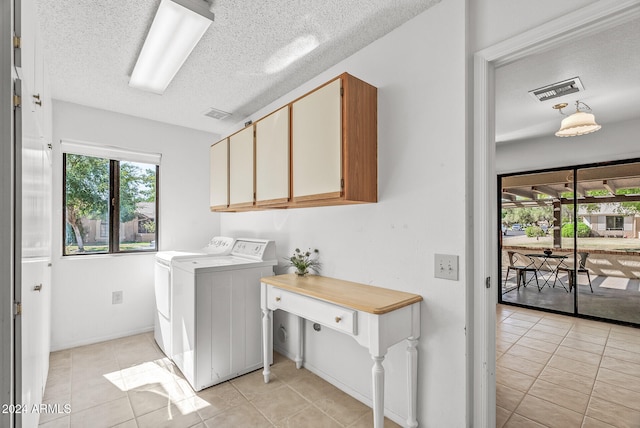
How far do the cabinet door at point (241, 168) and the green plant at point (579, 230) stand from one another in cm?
436

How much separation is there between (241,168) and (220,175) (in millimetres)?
480

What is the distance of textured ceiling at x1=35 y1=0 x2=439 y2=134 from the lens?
1.71 m

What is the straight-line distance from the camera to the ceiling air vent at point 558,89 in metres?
2.65

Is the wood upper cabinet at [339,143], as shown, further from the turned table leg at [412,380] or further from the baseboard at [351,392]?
the baseboard at [351,392]

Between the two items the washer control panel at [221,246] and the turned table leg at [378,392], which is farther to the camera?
the washer control panel at [221,246]

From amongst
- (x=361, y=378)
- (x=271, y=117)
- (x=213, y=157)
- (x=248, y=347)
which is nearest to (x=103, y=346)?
(x=248, y=347)

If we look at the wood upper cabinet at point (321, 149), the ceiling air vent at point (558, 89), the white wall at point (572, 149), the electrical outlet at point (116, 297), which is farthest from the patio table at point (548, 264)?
the electrical outlet at point (116, 297)

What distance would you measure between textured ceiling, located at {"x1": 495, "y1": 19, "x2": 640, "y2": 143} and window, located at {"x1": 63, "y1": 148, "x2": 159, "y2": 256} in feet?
12.4

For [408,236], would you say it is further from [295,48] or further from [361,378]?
[295,48]

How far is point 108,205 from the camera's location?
3.30m

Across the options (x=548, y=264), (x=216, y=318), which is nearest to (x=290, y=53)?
(x=216, y=318)

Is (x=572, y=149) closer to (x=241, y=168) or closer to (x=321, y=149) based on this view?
(x=321, y=149)

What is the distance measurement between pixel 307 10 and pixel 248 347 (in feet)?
8.22

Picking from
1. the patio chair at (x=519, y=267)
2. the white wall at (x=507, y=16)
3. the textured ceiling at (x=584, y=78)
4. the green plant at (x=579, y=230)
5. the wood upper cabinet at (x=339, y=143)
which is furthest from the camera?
the patio chair at (x=519, y=267)
